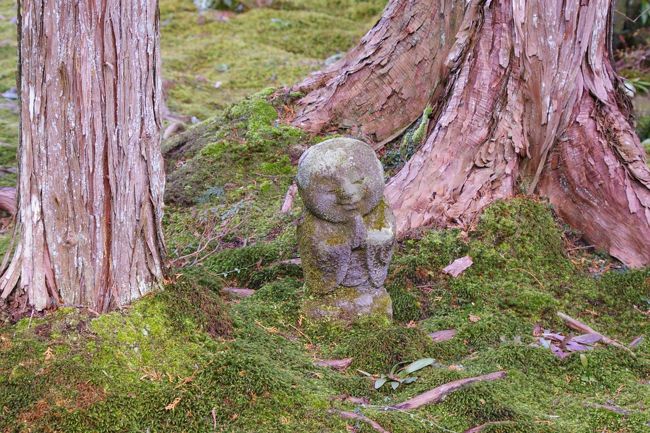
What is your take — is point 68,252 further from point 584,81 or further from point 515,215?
point 584,81

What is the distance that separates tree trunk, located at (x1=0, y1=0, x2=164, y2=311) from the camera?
340cm

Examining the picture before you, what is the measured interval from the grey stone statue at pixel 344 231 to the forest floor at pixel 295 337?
0.14 metres

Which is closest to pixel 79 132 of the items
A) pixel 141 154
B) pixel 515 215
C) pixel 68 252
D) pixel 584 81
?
pixel 141 154

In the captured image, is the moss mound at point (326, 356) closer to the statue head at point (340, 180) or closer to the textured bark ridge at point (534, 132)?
the textured bark ridge at point (534, 132)

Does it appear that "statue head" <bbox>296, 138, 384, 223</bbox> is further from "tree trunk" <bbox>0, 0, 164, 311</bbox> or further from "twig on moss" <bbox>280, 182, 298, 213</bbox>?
"twig on moss" <bbox>280, 182, 298, 213</bbox>

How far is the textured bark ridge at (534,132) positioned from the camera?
5.52 meters

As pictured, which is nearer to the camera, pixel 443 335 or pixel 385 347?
pixel 385 347

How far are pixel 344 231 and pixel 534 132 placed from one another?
81.5 inches

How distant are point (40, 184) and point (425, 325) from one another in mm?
2331

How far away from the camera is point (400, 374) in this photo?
402 cm

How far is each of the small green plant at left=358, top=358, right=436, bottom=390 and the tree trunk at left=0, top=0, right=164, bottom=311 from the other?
4.32 ft

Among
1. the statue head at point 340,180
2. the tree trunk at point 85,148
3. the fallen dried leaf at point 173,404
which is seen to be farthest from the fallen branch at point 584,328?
the tree trunk at point 85,148

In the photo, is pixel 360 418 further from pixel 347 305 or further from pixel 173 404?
pixel 347 305

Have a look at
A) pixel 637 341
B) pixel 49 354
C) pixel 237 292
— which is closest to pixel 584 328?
pixel 637 341
